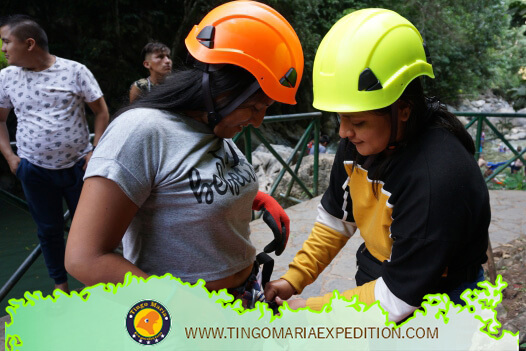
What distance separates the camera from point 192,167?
1222mm

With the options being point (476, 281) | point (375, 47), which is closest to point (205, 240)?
point (375, 47)

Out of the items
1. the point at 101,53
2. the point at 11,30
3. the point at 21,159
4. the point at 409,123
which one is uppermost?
the point at 409,123

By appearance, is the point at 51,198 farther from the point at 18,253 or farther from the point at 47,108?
the point at 18,253

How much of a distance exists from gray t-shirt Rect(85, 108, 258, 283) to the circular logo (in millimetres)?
205

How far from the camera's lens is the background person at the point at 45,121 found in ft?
10.2

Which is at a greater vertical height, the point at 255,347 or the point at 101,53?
the point at 255,347

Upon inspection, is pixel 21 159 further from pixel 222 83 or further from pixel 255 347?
pixel 255 347

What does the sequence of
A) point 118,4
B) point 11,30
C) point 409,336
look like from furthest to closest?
1. point 118,4
2. point 11,30
3. point 409,336

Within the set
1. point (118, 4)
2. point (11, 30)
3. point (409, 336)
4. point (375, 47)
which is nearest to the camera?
point (409, 336)

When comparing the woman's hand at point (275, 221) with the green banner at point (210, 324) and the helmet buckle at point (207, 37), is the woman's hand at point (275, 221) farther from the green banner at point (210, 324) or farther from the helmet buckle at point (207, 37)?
the helmet buckle at point (207, 37)

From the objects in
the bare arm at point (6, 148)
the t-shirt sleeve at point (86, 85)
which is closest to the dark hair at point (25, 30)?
the t-shirt sleeve at point (86, 85)

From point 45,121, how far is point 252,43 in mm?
2339

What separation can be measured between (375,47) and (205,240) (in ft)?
2.32

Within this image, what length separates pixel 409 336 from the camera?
1105 millimetres
